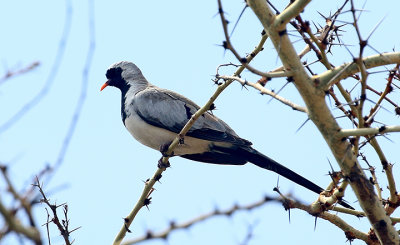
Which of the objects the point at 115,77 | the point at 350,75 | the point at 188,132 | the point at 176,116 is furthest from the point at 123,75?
the point at 350,75

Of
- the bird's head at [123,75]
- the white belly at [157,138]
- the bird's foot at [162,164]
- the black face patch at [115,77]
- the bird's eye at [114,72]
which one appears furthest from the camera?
the bird's eye at [114,72]

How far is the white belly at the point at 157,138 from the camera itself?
687 centimetres

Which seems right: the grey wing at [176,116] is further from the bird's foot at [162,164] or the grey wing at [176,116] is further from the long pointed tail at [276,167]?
the bird's foot at [162,164]

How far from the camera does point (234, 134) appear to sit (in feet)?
22.6

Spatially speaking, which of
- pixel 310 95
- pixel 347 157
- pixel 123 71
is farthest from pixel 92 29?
pixel 123 71

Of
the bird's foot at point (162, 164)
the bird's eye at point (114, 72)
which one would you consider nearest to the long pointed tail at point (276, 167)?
the bird's foot at point (162, 164)

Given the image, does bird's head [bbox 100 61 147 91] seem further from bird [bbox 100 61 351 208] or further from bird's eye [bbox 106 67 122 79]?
bird [bbox 100 61 351 208]

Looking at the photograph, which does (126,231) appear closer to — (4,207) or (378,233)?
(378,233)

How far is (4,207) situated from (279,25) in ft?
7.56

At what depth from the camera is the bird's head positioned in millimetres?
8203

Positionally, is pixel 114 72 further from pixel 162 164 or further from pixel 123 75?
pixel 162 164

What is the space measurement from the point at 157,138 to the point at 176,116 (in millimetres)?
352

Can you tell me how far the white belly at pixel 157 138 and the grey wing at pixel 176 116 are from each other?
59mm

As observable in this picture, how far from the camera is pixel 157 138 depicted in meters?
6.92
